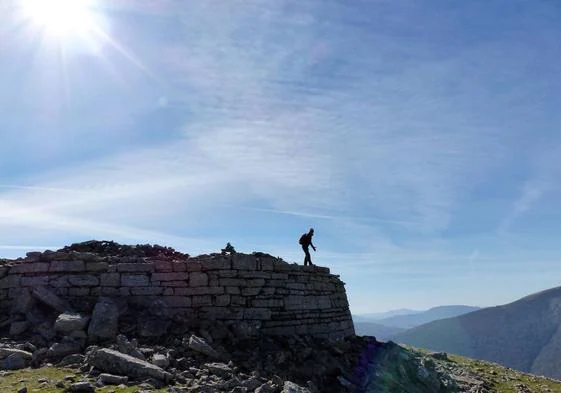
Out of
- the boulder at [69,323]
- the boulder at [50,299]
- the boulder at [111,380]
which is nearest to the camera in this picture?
the boulder at [111,380]

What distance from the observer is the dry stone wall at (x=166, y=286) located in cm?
1309

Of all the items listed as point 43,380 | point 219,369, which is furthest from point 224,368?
point 43,380

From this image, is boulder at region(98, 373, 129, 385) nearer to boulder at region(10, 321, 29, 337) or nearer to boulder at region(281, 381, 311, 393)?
boulder at region(281, 381, 311, 393)

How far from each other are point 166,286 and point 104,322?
7.33ft

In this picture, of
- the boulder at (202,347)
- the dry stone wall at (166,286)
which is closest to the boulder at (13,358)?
the dry stone wall at (166,286)

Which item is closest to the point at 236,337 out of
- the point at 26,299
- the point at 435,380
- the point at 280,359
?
the point at 280,359

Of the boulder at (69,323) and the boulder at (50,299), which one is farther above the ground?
the boulder at (50,299)

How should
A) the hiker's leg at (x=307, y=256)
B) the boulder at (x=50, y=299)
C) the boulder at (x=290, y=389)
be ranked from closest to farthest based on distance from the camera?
1. the boulder at (x=290, y=389)
2. the boulder at (x=50, y=299)
3. the hiker's leg at (x=307, y=256)

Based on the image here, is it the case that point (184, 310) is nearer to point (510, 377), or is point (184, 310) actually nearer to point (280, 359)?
point (280, 359)

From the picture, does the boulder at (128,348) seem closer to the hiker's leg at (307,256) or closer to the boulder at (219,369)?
the boulder at (219,369)

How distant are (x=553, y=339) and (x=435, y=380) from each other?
8587 inches

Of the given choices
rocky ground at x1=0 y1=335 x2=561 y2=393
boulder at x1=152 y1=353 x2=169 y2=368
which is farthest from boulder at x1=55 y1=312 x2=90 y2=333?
boulder at x1=152 y1=353 x2=169 y2=368

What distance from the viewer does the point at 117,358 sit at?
933cm

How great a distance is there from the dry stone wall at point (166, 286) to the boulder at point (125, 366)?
10.6 ft
